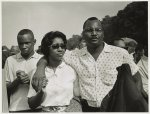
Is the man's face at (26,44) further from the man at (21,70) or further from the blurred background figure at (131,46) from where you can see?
the blurred background figure at (131,46)

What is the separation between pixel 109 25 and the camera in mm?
1796

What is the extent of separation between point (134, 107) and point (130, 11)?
55 centimetres

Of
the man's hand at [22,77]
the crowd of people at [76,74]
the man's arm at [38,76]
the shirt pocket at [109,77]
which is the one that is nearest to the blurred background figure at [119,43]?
the crowd of people at [76,74]

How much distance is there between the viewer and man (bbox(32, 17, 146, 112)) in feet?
5.78

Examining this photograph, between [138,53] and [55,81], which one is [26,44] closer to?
[55,81]

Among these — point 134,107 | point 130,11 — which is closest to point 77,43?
point 130,11

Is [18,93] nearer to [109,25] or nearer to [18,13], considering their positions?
[18,13]

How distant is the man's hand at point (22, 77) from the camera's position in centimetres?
176

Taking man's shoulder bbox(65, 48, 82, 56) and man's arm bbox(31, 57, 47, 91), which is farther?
man's shoulder bbox(65, 48, 82, 56)

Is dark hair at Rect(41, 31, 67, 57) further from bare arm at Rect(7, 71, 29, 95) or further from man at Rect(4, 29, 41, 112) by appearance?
bare arm at Rect(7, 71, 29, 95)

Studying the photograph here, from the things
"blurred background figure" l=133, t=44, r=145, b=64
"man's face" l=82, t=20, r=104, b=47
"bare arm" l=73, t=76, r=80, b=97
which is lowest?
"bare arm" l=73, t=76, r=80, b=97

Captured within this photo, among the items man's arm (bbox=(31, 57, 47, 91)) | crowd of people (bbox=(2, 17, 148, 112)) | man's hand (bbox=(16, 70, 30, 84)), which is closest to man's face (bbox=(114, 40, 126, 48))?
crowd of people (bbox=(2, 17, 148, 112))

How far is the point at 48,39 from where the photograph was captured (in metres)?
1.76

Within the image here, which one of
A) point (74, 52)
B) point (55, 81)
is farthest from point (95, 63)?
point (55, 81)
